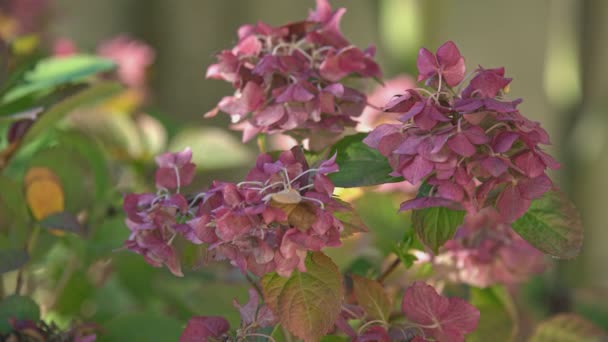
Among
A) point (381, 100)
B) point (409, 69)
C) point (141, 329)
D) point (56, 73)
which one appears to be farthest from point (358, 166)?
point (409, 69)

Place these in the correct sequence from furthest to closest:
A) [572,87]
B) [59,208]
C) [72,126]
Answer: [572,87], [72,126], [59,208]

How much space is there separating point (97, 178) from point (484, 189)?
40cm

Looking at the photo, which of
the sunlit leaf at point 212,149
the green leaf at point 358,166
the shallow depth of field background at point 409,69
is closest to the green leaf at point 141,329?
the shallow depth of field background at point 409,69

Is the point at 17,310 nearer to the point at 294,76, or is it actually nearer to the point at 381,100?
the point at 294,76

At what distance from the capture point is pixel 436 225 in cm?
39

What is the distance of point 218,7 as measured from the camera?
2.24m

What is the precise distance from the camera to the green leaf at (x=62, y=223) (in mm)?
524

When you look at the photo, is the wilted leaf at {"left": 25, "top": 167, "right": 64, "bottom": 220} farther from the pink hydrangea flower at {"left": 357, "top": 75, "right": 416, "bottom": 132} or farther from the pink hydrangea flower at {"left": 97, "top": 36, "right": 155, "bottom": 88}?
the pink hydrangea flower at {"left": 97, "top": 36, "right": 155, "bottom": 88}

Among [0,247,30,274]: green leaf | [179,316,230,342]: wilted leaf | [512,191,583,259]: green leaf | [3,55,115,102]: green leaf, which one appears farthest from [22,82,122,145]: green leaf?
[512,191,583,259]: green leaf

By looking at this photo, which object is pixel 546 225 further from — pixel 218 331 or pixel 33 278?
pixel 33 278

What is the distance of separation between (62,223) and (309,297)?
0.68ft

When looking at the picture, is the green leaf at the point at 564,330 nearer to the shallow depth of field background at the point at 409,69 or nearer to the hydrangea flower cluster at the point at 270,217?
the shallow depth of field background at the point at 409,69

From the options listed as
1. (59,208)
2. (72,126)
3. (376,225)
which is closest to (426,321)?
(376,225)

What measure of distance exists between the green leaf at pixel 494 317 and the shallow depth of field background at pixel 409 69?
0.09 m
